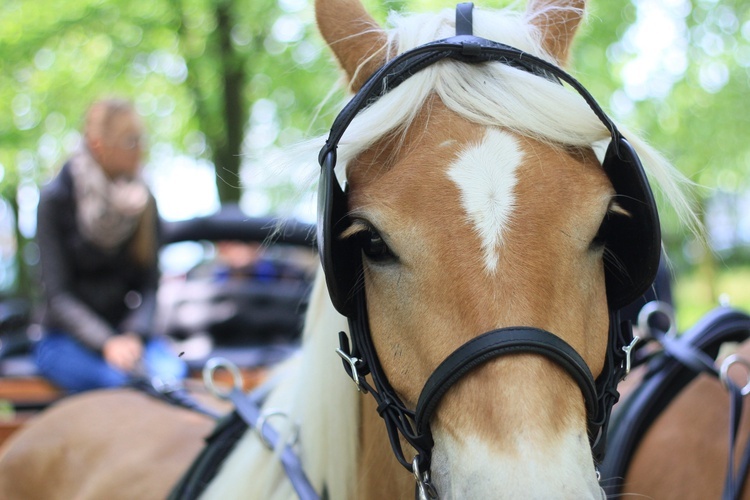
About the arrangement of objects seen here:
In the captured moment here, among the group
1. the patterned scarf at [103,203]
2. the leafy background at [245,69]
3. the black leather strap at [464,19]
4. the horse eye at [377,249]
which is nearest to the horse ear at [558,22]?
the black leather strap at [464,19]

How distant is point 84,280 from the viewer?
13.6 feet

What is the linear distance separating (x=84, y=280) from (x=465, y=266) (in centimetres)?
332

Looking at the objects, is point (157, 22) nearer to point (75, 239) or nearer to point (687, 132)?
point (75, 239)

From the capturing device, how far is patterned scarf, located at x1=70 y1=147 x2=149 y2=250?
3928 mm

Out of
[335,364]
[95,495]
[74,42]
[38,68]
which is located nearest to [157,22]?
[74,42]

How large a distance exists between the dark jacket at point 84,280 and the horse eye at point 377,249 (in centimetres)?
276

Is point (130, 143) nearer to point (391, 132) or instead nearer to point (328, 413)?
point (328, 413)

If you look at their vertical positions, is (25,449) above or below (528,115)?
below

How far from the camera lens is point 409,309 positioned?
144 cm

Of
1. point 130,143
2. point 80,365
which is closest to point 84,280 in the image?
point 80,365

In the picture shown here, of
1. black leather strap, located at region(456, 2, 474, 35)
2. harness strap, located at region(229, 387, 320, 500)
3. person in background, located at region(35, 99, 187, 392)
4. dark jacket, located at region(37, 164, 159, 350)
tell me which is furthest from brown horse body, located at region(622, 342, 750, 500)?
dark jacket, located at region(37, 164, 159, 350)

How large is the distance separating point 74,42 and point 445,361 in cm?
949

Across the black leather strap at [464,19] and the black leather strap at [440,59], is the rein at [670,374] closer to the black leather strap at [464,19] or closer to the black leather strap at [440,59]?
the black leather strap at [440,59]

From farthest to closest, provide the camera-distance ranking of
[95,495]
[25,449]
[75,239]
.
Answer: [75,239] < [25,449] < [95,495]
